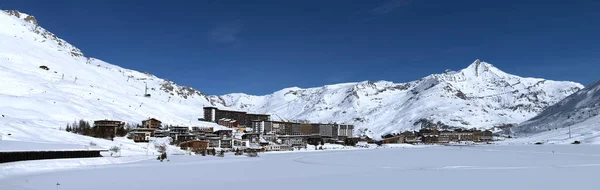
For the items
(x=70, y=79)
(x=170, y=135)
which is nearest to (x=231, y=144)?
(x=170, y=135)

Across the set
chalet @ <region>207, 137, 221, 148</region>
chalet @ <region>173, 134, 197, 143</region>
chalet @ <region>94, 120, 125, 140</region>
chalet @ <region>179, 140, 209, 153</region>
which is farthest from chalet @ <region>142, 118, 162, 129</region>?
chalet @ <region>179, 140, 209, 153</region>

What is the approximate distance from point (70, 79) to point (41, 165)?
15513 centimetres

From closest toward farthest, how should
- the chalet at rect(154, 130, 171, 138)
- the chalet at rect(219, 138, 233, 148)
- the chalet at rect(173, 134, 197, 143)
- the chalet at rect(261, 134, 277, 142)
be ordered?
the chalet at rect(173, 134, 197, 143), the chalet at rect(154, 130, 171, 138), the chalet at rect(219, 138, 233, 148), the chalet at rect(261, 134, 277, 142)

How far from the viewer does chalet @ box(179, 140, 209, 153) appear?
11758 cm

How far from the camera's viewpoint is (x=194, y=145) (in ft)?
393

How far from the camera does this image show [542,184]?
37250 mm

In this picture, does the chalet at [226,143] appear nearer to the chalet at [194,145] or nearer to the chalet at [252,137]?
the chalet at [194,145]

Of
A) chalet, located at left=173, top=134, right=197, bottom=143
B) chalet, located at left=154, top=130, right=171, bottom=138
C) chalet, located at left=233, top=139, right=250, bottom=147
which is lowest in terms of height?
chalet, located at left=233, top=139, right=250, bottom=147

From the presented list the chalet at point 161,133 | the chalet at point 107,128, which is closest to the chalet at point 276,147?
the chalet at point 161,133

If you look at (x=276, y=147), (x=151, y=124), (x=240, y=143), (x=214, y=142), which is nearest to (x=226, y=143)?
(x=214, y=142)

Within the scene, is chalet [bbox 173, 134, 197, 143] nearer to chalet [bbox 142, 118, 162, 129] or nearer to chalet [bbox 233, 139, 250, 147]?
chalet [bbox 142, 118, 162, 129]

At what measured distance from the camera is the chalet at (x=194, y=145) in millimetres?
117581

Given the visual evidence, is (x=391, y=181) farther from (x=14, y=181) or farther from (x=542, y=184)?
(x=14, y=181)

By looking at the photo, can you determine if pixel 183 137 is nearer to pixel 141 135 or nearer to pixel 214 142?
pixel 214 142
